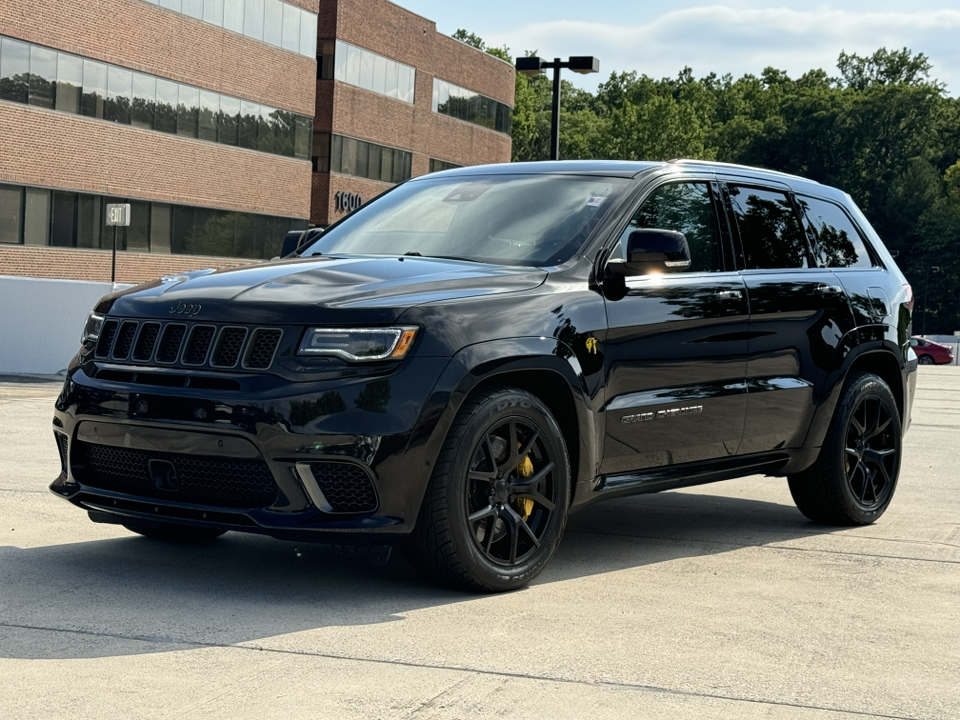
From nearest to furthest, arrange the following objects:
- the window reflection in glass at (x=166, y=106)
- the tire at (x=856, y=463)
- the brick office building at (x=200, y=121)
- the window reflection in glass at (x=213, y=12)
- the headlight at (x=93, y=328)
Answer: the headlight at (x=93, y=328)
the tire at (x=856, y=463)
the brick office building at (x=200, y=121)
the window reflection in glass at (x=166, y=106)
the window reflection in glass at (x=213, y=12)

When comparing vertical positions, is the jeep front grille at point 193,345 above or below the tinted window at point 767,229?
below

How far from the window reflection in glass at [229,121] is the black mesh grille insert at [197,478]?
3874 centimetres

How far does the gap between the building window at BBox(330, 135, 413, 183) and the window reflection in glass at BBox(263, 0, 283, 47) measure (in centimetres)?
555

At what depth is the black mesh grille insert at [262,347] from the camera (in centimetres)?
530

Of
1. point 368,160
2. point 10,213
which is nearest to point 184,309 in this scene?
point 10,213

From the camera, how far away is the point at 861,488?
7980 mm

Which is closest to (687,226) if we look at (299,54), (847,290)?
(847,290)

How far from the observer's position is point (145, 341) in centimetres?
558

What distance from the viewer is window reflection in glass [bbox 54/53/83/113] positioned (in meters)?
36.2

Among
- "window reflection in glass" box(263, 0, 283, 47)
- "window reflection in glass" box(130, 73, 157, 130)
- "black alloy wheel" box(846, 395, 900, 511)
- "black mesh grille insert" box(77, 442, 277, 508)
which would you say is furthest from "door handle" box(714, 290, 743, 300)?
"window reflection in glass" box(263, 0, 283, 47)

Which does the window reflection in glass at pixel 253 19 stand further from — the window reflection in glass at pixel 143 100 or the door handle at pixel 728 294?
the door handle at pixel 728 294

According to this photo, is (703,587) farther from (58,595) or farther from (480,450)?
(58,595)

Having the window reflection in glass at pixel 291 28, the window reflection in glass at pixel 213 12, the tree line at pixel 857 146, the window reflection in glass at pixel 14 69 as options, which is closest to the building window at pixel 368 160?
the window reflection in glass at pixel 291 28

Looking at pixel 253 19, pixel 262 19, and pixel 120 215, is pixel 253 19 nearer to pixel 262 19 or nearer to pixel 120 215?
pixel 262 19
